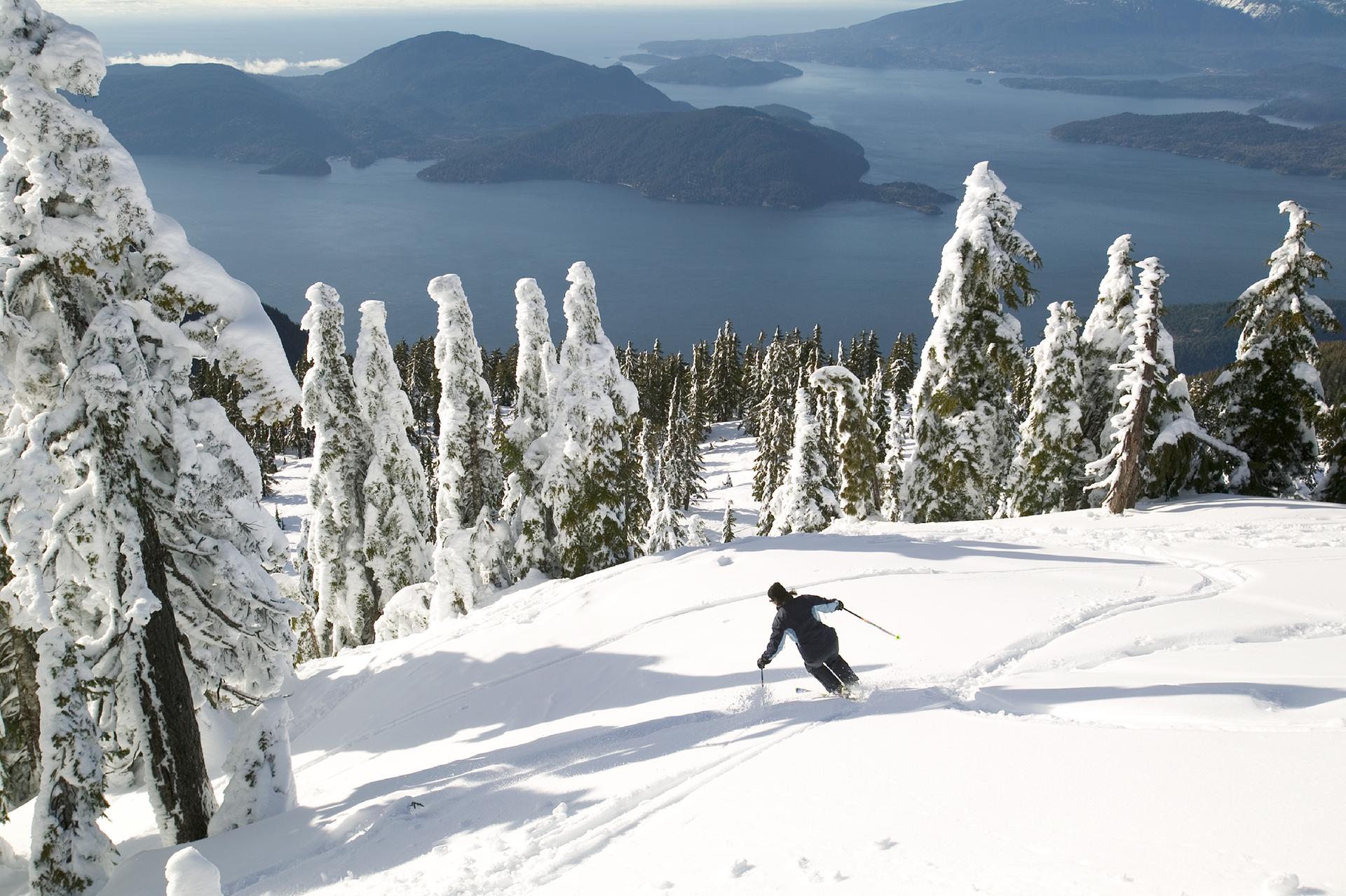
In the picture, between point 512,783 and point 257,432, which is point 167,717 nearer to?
point 512,783

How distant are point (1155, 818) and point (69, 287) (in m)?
11.9

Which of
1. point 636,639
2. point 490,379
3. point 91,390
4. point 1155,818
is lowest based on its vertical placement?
point 490,379

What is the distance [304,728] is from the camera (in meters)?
15.5

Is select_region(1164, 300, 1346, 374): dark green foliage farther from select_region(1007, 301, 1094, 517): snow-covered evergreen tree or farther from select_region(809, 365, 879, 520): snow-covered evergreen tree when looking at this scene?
select_region(1007, 301, 1094, 517): snow-covered evergreen tree

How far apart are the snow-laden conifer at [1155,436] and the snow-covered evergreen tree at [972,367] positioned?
3100mm

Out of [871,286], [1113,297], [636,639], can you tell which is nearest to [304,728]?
[636,639]

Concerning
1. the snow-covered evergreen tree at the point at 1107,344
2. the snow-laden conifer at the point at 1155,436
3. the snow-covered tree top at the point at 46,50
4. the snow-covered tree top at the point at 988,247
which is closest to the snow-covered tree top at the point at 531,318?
the snow-covered tree top at the point at 988,247

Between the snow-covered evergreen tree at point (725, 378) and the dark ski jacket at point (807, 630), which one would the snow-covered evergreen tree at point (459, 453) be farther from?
the snow-covered evergreen tree at point (725, 378)

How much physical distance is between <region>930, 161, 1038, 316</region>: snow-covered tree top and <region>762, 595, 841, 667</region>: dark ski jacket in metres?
14.9

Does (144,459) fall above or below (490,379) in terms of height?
above

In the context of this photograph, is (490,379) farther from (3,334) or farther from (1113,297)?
(3,334)

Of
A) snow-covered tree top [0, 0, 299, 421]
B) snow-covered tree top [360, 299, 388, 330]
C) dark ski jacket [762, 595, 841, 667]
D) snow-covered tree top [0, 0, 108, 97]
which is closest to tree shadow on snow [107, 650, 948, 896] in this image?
dark ski jacket [762, 595, 841, 667]

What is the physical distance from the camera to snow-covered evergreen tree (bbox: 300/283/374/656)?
24.7 meters

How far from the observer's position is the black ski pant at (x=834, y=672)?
933 cm
